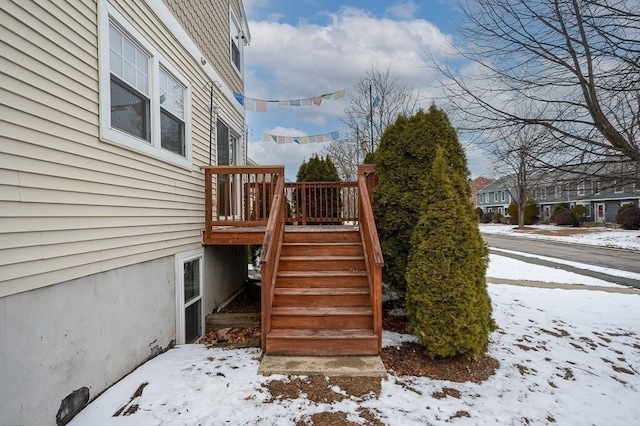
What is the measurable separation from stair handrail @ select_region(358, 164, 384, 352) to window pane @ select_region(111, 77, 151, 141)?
3.01 m

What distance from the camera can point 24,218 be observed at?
2.34m

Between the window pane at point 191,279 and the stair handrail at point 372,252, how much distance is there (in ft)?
8.98

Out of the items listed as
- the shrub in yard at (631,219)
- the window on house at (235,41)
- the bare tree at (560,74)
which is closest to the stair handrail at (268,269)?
the bare tree at (560,74)

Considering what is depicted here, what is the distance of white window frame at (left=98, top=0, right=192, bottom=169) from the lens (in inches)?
126

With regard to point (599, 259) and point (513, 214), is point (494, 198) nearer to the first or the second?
point (513, 214)

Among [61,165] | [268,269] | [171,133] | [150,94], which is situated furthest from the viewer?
[171,133]

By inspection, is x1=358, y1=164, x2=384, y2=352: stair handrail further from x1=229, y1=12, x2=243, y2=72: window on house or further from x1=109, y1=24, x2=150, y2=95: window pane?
x1=229, y1=12, x2=243, y2=72: window on house

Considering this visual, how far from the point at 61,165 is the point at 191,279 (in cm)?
302

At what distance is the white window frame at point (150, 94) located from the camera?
10.5 ft

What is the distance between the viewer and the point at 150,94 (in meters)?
4.23

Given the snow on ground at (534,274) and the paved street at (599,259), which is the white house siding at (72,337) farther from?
the paved street at (599,259)

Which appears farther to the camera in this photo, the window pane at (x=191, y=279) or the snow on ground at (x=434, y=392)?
the window pane at (x=191, y=279)

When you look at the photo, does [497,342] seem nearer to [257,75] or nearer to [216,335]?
[216,335]

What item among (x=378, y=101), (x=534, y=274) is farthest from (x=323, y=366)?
(x=378, y=101)
